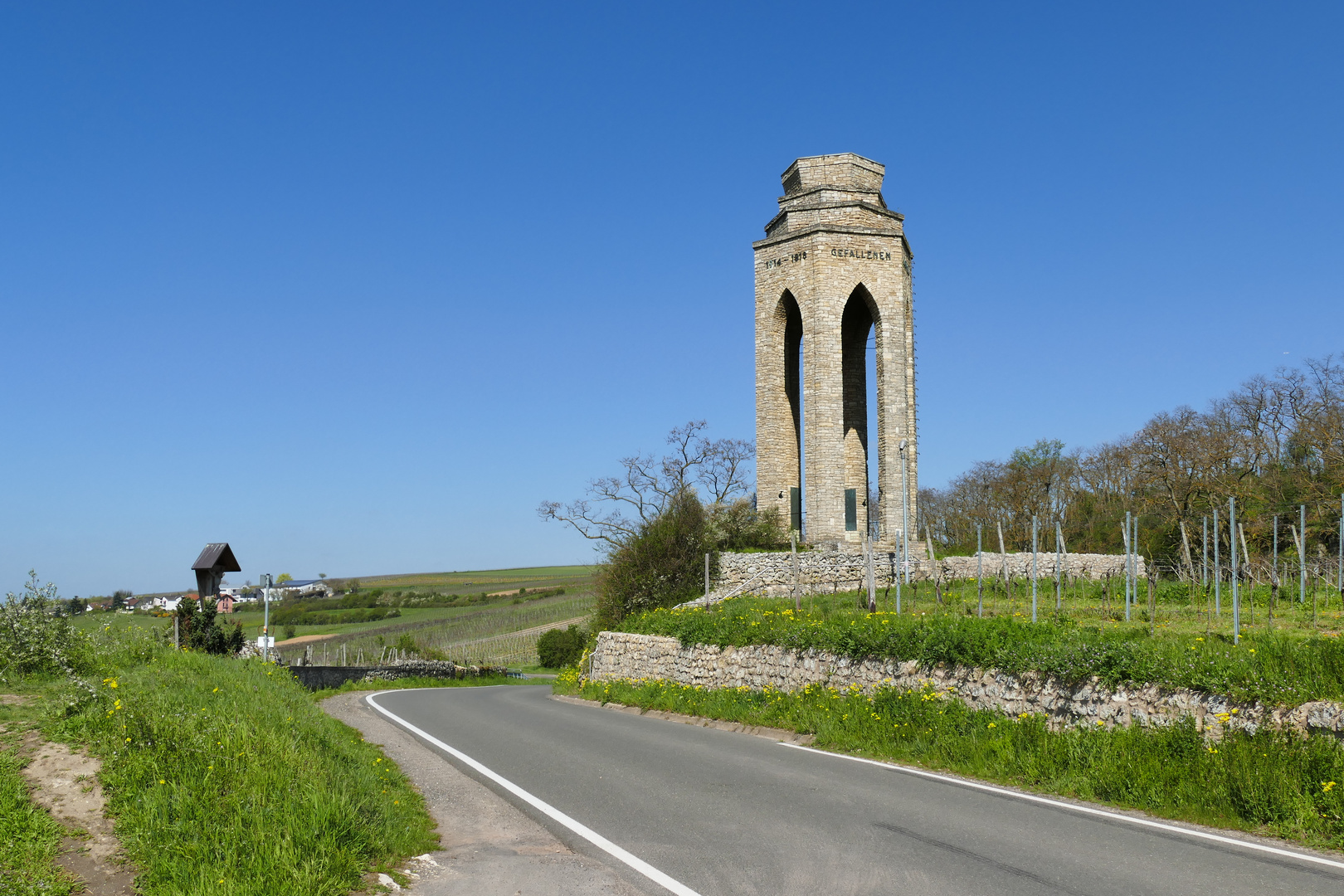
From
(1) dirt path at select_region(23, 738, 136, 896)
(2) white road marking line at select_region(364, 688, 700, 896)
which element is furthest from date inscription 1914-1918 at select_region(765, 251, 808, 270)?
(1) dirt path at select_region(23, 738, 136, 896)

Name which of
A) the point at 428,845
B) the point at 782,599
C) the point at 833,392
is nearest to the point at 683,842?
the point at 428,845

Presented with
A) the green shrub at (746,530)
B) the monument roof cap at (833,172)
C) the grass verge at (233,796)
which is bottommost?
the grass verge at (233,796)

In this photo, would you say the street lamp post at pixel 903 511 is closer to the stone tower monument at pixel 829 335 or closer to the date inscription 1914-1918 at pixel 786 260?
the stone tower monument at pixel 829 335

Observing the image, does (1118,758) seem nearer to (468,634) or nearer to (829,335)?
(829,335)

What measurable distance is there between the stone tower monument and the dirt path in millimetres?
28340

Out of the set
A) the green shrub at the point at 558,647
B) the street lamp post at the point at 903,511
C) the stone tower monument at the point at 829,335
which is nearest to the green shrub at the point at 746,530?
the stone tower monument at the point at 829,335

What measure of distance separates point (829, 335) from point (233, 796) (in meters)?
29.9

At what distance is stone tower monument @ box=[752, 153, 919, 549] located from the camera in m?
34.0

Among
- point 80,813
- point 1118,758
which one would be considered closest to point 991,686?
point 1118,758

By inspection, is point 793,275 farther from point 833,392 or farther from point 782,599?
point 782,599

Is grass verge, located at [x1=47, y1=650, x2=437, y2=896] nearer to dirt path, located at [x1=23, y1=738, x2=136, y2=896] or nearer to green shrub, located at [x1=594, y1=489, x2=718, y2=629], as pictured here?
dirt path, located at [x1=23, y1=738, x2=136, y2=896]

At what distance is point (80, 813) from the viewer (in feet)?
20.2

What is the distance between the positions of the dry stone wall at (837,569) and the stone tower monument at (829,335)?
10.8 feet

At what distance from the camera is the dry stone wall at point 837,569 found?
28.7 m
